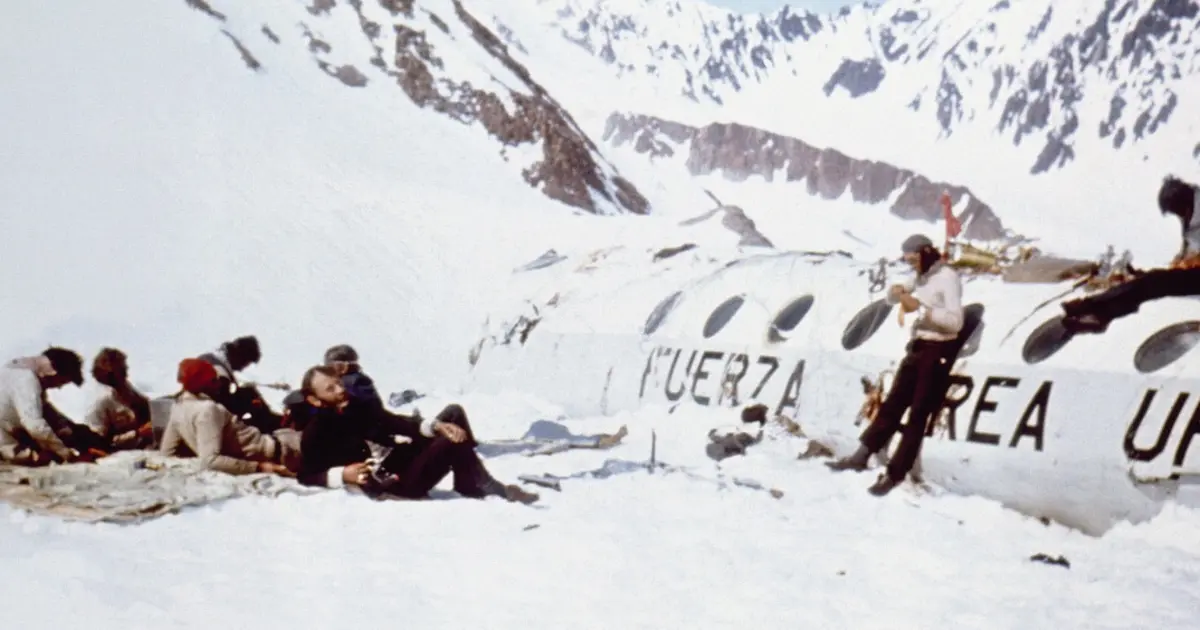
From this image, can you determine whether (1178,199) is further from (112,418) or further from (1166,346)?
(112,418)

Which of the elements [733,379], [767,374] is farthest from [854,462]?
[733,379]

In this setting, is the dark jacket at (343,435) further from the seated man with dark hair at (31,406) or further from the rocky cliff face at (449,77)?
the rocky cliff face at (449,77)

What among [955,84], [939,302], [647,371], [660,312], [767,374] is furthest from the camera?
[955,84]

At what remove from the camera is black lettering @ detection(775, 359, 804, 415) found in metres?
8.59

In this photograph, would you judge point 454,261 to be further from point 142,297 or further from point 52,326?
point 52,326

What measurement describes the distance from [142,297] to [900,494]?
34.6ft

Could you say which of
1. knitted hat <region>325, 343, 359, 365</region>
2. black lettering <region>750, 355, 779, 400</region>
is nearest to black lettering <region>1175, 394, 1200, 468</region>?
black lettering <region>750, 355, 779, 400</region>

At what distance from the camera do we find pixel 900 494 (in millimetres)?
7059

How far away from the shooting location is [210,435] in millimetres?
6324

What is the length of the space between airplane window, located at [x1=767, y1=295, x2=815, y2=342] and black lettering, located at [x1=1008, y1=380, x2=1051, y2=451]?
269 centimetres

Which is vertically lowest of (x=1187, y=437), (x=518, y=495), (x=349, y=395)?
(x=518, y=495)

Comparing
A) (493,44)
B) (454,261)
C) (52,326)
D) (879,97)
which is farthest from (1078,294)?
A: (879,97)

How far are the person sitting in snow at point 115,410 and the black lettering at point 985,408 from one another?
576cm

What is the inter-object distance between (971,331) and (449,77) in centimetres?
2602
